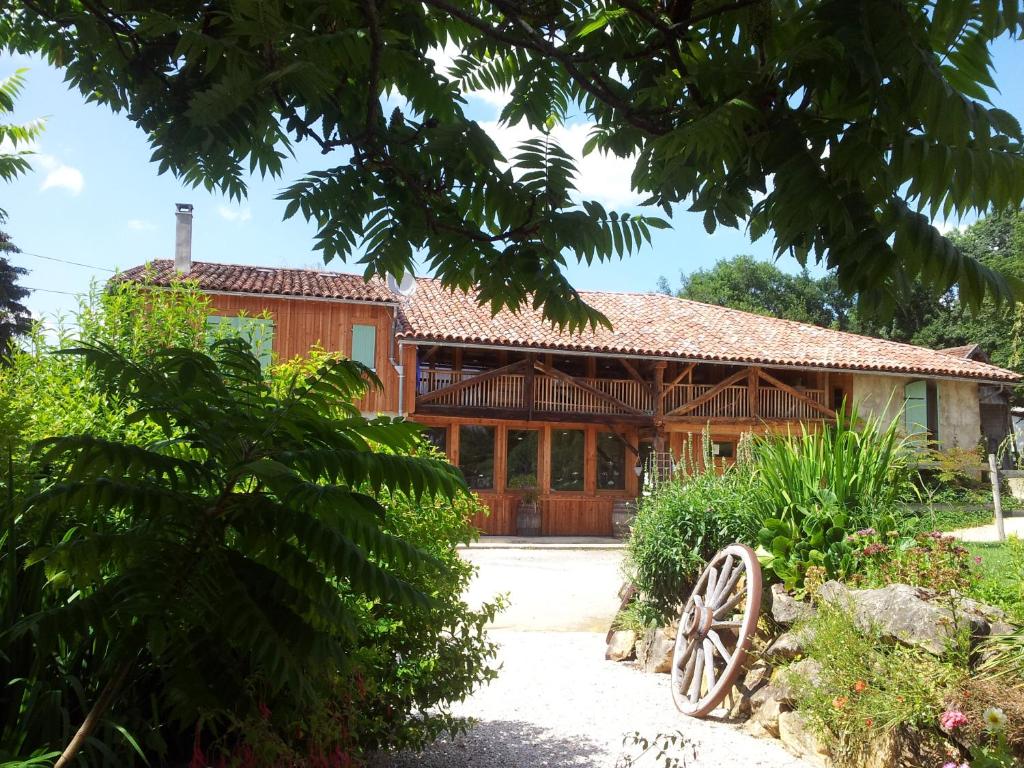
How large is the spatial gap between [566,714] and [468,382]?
52.5ft

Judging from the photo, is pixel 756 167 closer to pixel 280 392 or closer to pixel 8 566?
pixel 8 566

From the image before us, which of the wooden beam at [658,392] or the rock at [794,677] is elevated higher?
the wooden beam at [658,392]

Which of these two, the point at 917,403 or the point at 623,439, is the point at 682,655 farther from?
the point at 917,403

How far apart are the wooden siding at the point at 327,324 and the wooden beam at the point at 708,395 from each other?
7635 millimetres

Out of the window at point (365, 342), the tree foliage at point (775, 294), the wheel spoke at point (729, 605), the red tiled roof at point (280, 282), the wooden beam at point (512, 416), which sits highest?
the tree foliage at point (775, 294)

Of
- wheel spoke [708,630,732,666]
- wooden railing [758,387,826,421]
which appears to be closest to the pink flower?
wheel spoke [708,630,732,666]

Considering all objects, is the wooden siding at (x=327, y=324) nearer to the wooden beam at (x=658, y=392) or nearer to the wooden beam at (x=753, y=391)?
the wooden beam at (x=658, y=392)

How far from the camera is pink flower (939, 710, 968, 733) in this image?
4.05m

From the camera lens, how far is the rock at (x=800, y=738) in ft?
15.9

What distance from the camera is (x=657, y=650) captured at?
23.5ft

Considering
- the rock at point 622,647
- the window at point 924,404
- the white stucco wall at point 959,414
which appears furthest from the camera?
the white stucco wall at point 959,414

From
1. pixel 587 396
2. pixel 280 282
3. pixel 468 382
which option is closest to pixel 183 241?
pixel 280 282

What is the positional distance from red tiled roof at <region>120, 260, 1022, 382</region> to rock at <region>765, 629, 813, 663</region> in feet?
45.7

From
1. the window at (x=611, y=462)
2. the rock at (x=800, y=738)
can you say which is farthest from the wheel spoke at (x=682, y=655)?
the window at (x=611, y=462)
